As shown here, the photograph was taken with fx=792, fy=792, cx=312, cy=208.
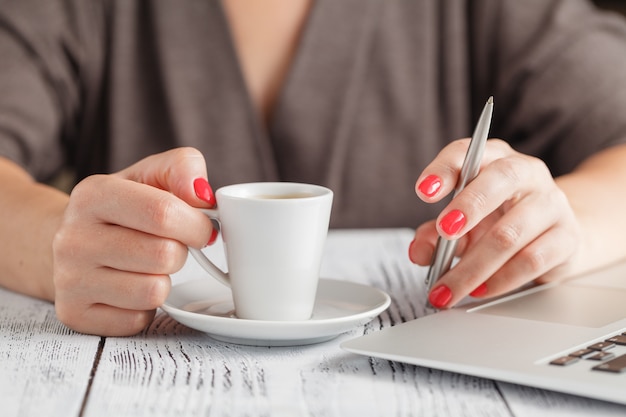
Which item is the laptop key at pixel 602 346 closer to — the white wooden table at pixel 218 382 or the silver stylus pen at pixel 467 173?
the white wooden table at pixel 218 382

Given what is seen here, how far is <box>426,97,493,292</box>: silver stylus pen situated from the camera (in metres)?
0.65

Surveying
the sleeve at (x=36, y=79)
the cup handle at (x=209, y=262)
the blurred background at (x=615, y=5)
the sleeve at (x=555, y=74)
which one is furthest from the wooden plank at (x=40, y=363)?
the blurred background at (x=615, y=5)

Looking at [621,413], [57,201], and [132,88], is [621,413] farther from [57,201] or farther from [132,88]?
[132,88]

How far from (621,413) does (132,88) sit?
1.05m

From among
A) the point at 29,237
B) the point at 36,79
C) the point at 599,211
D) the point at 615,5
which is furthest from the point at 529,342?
the point at 615,5

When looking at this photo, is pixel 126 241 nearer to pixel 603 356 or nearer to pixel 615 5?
pixel 603 356

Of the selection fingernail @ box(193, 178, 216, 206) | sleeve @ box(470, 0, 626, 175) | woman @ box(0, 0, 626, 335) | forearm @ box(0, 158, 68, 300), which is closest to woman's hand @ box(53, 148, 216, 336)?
fingernail @ box(193, 178, 216, 206)

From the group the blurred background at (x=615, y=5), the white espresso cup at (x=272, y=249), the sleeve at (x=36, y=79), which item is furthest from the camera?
the blurred background at (x=615, y=5)

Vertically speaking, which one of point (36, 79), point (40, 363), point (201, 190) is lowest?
point (36, 79)

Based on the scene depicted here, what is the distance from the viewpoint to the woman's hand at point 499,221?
0.66m

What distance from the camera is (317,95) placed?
1.33m

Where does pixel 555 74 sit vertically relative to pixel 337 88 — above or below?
above

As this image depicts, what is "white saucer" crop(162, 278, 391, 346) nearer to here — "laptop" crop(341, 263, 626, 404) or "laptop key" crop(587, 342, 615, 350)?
"laptop" crop(341, 263, 626, 404)

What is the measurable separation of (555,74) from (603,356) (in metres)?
0.79
